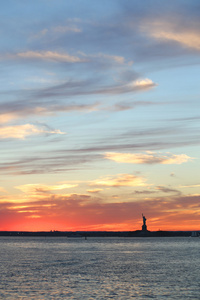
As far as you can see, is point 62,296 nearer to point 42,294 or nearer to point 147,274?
point 42,294

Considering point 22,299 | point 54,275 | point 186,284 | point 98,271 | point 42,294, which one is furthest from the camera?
point 98,271

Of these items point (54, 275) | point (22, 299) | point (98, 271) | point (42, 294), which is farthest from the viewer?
point (98, 271)

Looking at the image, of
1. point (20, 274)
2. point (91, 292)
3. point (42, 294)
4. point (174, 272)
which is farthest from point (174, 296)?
point (20, 274)

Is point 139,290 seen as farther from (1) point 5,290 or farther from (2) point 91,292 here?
(1) point 5,290

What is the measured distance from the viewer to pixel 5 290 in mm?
62812

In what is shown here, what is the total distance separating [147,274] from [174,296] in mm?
26717

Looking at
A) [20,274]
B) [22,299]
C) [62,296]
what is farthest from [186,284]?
[20,274]

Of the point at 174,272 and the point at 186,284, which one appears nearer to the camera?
the point at 186,284

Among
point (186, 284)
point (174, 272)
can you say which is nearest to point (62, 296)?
point (186, 284)

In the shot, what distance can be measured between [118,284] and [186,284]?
33.5 feet

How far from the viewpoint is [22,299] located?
55.1m

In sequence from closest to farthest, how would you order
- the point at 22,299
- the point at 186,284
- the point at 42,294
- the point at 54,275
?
the point at 22,299, the point at 42,294, the point at 186,284, the point at 54,275

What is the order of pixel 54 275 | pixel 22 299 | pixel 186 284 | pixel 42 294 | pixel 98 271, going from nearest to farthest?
1. pixel 22 299
2. pixel 42 294
3. pixel 186 284
4. pixel 54 275
5. pixel 98 271

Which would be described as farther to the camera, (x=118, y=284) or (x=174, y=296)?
(x=118, y=284)
